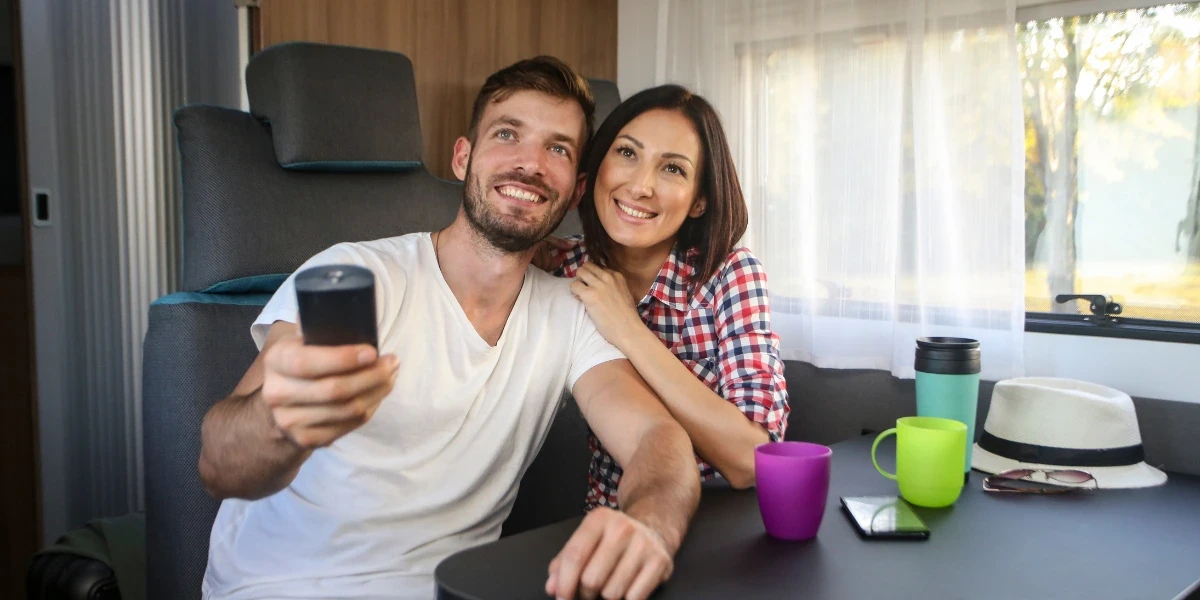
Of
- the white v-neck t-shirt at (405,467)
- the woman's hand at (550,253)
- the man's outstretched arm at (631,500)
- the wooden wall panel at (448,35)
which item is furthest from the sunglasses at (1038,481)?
the wooden wall panel at (448,35)

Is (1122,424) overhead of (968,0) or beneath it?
beneath

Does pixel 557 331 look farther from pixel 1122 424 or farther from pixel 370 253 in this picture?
pixel 1122 424

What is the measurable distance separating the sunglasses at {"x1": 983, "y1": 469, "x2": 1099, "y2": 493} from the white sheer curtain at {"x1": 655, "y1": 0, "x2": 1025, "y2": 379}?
0.73 metres

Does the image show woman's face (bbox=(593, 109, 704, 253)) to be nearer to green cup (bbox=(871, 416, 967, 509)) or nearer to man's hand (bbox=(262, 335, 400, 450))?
green cup (bbox=(871, 416, 967, 509))

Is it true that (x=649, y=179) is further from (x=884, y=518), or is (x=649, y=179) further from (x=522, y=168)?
(x=884, y=518)

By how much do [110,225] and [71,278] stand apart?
15cm

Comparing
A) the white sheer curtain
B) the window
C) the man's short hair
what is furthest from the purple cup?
the window

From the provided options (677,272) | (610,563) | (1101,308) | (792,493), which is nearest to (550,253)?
(677,272)

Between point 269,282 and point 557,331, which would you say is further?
point 269,282

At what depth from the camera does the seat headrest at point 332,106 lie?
163 centimetres

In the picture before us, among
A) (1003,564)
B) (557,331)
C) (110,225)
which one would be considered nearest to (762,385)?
(557,331)

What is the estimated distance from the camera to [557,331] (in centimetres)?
140

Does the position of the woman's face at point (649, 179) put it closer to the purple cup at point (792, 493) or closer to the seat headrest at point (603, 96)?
the purple cup at point (792, 493)

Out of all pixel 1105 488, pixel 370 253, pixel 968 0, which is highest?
pixel 968 0
